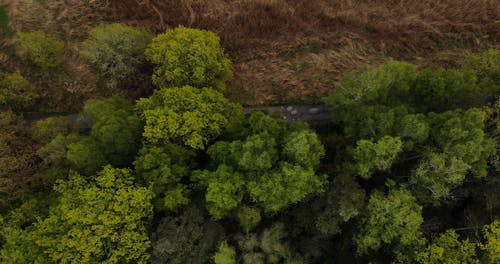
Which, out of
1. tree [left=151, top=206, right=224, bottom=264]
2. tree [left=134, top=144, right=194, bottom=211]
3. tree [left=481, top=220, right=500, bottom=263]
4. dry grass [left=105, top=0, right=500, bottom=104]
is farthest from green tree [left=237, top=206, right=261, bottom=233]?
dry grass [left=105, top=0, right=500, bottom=104]

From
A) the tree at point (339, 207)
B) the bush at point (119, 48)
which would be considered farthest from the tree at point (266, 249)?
the bush at point (119, 48)

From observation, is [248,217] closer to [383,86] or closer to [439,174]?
[439,174]

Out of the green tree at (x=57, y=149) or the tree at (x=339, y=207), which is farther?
the green tree at (x=57, y=149)

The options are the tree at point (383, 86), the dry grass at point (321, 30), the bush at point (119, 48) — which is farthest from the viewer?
the dry grass at point (321, 30)

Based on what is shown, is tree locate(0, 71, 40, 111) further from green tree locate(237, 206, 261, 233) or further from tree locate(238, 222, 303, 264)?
tree locate(238, 222, 303, 264)

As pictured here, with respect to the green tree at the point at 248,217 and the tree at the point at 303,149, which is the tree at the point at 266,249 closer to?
the green tree at the point at 248,217

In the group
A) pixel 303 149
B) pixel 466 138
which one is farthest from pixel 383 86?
pixel 303 149
